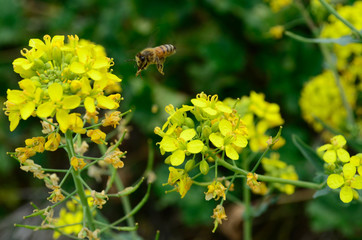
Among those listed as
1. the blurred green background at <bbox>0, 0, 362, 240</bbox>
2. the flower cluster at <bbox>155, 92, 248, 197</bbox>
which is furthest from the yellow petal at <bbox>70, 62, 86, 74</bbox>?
the blurred green background at <bbox>0, 0, 362, 240</bbox>

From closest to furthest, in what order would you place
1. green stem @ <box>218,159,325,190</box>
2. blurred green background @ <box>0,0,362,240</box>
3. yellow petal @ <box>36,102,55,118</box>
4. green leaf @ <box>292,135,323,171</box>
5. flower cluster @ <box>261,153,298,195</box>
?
yellow petal @ <box>36,102,55,118</box> → green stem @ <box>218,159,325,190</box> → green leaf @ <box>292,135,323,171</box> → flower cluster @ <box>261,153,298,195</box> → blurred green background @ <box>0,0,362,240</box>

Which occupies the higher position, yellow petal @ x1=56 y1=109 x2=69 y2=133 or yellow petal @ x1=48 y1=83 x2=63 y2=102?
yellow petal @ x1=48 y1=83 x2=63 y2=102

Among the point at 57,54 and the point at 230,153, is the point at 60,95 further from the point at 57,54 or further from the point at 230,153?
→ the point at 230,153

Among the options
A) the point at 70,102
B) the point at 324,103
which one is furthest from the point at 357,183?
the point at 324,103

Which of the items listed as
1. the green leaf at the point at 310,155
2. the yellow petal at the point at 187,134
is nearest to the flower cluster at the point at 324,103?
the green leaf at the point at 310,155

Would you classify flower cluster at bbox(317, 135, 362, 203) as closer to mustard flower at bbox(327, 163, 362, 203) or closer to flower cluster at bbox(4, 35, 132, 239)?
mustard flower at bbox(327, 163, 362, 203)

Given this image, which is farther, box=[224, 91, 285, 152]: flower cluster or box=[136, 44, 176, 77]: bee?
box=[224, 91, 285, 152]: flower cluster

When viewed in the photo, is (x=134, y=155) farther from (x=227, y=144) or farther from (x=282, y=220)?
(x=227, y=144)
